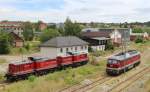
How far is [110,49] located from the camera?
7131 cm

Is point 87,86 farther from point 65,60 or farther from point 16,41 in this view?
point 16,41

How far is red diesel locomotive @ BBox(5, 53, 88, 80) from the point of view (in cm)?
3222

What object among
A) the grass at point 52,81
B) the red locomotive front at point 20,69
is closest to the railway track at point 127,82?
the grass at point 52,81

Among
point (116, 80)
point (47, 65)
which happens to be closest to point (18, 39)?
point (47, 65)

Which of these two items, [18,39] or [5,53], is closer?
[5,53]

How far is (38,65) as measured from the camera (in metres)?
35.7

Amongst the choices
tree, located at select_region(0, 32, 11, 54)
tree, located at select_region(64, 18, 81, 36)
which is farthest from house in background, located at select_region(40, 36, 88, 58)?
tree, located at select_region(64, 18, 81, 36)

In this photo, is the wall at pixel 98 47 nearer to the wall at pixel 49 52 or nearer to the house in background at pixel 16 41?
the wall at pixel 49 52

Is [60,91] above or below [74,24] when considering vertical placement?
below

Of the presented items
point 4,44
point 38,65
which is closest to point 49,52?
point 38,65

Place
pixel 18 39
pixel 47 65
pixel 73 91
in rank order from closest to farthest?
pixel 73 91, pixel 47 65, pixel 18 39

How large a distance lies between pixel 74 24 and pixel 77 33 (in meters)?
3.20

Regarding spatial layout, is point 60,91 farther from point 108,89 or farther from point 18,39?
point 18,39

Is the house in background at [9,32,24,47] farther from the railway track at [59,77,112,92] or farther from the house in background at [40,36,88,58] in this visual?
the railway track at [59,77,112,92]
